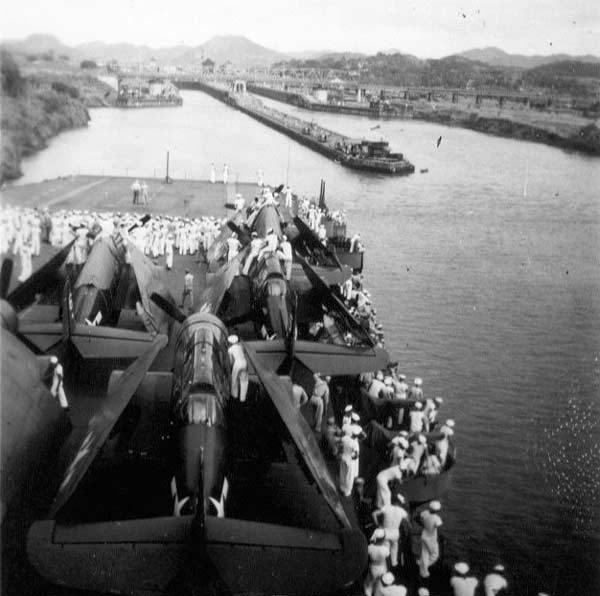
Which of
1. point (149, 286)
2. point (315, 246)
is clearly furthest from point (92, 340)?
point (315, 246)

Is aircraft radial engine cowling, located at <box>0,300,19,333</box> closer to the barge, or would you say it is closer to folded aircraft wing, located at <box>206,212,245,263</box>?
folded aircraft wing, located at <box>206,212,245,263</box>

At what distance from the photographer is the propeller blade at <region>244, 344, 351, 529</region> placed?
456 inches

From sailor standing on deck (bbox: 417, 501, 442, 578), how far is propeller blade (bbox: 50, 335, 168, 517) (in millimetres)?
5483

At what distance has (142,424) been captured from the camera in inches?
632

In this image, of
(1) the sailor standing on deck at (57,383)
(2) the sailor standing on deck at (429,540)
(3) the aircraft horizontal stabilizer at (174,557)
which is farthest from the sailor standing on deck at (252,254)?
(3) the aircraft horizontal stabilizer at (174,557)

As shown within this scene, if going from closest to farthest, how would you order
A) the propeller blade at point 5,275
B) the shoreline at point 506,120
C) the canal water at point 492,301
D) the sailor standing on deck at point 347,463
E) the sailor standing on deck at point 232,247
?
the sailor standing on deck at point 347,463 < the canal water at point 492,301 < the propeller blade at point 5,275 < the sailor standing on deck at point 232,247 < the shoreline at point 506,120

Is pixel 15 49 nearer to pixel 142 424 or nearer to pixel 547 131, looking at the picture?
pixel 142 424

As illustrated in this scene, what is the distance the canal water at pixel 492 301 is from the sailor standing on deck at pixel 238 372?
566cm

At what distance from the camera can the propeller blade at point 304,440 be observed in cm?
1159

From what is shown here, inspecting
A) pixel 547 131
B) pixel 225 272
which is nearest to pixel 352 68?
pixel 547 131

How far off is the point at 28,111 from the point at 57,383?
17.8 metres

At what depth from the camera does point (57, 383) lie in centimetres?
1702

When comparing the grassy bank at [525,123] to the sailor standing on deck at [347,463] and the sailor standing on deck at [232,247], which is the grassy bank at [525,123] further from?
the sailor standing on deck at [347,463]

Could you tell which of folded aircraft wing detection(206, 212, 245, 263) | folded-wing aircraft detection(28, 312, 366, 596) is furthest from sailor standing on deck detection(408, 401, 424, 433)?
folded aircraft wing detection(206, 212, 245, 263)
